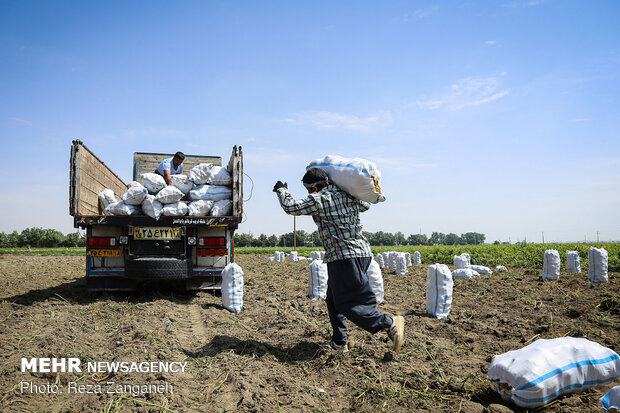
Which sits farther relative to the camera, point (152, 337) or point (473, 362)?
point (152, 337)

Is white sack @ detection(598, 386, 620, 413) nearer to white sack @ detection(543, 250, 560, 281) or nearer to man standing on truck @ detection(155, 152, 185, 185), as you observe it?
man standing on truck @ detection(155, 152, 185, 185)

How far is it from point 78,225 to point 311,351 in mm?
4311

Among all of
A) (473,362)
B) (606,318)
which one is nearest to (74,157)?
(473,362)

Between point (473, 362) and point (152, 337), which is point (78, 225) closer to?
point (152, 337)

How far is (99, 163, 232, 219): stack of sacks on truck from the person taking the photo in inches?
243

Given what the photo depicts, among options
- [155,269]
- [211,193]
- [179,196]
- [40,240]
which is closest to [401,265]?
[211,193]

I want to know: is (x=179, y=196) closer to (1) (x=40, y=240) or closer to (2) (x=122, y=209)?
(2) (x=122, y=209)

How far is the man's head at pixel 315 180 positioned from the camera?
3719 millimetres

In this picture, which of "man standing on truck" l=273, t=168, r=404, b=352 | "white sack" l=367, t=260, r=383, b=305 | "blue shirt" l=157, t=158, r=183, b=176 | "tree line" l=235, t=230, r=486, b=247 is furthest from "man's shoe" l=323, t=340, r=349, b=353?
"tree line" l=235, t=230, r=486, b=247

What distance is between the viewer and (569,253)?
34.3 feet

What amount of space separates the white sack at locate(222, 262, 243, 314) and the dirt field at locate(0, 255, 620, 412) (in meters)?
0.18

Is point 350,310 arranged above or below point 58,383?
above

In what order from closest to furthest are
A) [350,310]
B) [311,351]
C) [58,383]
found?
[58,383]
[350,310]
[311,351]

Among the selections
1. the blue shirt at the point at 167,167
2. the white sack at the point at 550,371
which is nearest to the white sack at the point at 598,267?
Result: the white sack at the point at 550,371
